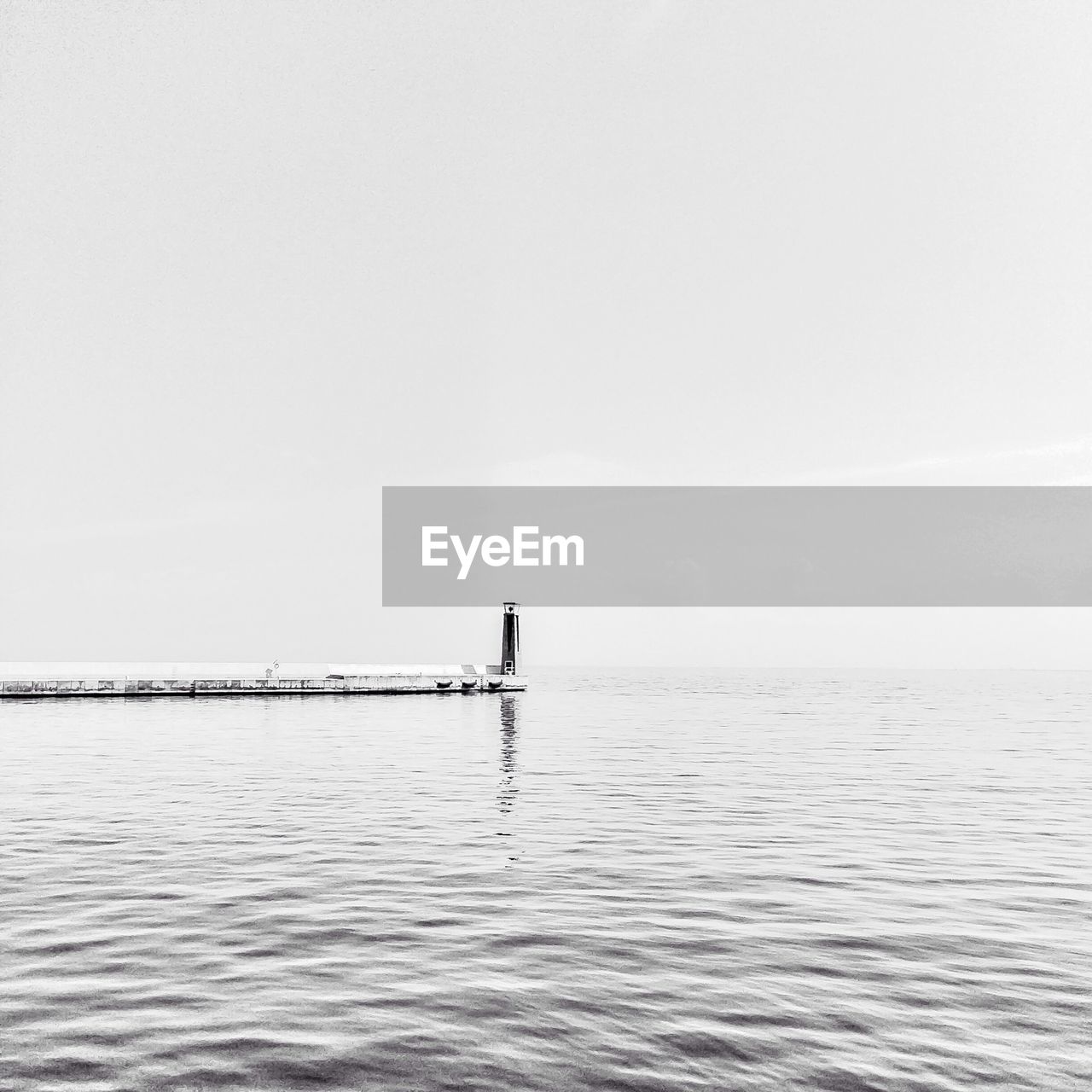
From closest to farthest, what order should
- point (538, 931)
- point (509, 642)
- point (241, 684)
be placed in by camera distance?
point (538, 931)
point (241, 684)
point (509, 642)

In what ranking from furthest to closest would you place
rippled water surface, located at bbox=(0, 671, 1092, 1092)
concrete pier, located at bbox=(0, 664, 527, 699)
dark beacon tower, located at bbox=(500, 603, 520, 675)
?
1. dark beacon tower, located at bbox=(500, 603, 520, 675)
2. concrete pier, located at bbox=(0, 664, 527, 699)
3. rippled water surface, located at bbox=(0, 671, 1092, 1092)

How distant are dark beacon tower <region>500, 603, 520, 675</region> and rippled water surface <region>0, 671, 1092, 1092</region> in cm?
6922

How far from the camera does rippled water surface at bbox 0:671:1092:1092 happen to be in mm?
9305

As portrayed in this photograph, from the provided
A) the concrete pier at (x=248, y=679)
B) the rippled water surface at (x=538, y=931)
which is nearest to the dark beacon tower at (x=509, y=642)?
the concrete pier at (x=248, y=679)

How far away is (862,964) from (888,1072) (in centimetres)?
344

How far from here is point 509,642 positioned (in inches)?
4112

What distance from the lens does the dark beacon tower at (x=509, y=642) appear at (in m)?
103

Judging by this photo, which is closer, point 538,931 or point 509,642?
point 538,931

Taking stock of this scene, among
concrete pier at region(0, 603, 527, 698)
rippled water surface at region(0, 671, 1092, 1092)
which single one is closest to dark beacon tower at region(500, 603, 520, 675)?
concrete pier at region(0, 603, 527, 698)

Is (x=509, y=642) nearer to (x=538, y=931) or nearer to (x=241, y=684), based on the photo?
(x=241, y=684)

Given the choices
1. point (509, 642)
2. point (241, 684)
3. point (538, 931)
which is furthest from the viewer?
point (509, 642)

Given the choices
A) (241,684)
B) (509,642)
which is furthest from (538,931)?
(509,642)

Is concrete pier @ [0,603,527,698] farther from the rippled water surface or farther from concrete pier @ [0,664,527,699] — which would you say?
the rippled water surface

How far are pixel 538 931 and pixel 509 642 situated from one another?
298 ft
